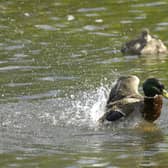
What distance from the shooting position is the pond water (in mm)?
10414

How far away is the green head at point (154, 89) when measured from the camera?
12.5 metres

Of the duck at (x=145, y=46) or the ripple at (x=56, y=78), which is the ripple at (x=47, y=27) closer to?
the duck at (x=145, y=46)

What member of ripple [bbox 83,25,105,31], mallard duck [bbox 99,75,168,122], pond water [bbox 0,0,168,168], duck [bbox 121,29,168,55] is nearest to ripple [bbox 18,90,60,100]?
pond water [bbox 0,0,168,168]

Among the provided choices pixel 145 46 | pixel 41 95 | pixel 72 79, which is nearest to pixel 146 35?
pixel 145 46

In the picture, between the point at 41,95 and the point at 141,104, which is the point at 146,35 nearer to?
the point at 41,95

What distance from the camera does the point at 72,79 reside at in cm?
1452

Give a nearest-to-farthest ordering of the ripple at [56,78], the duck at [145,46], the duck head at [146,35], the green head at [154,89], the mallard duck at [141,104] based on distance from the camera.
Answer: the mallard duck at [141,104] → the green head at [154,89] → the ripple at [56,78] → the duck at [145,46] → the duck head at [146,35]

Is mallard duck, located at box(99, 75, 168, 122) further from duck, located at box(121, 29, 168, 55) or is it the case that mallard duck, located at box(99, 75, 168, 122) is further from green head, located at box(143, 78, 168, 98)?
duck, located at box(121, 29, 168, 55)

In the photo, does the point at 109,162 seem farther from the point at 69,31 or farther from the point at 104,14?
the point at 104,14

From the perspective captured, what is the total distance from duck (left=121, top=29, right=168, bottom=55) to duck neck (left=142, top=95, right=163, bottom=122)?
414cm

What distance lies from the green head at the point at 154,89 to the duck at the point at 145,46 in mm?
3989

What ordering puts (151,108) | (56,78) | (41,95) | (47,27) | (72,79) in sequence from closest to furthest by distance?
1. (151,108)
2. (41,95)
3. (72,79)
4. (56,78)
5. (47,27)

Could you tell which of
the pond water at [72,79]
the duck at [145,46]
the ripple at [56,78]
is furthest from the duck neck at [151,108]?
the duck at [145,46]

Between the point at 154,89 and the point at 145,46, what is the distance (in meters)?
Result: 4.69
